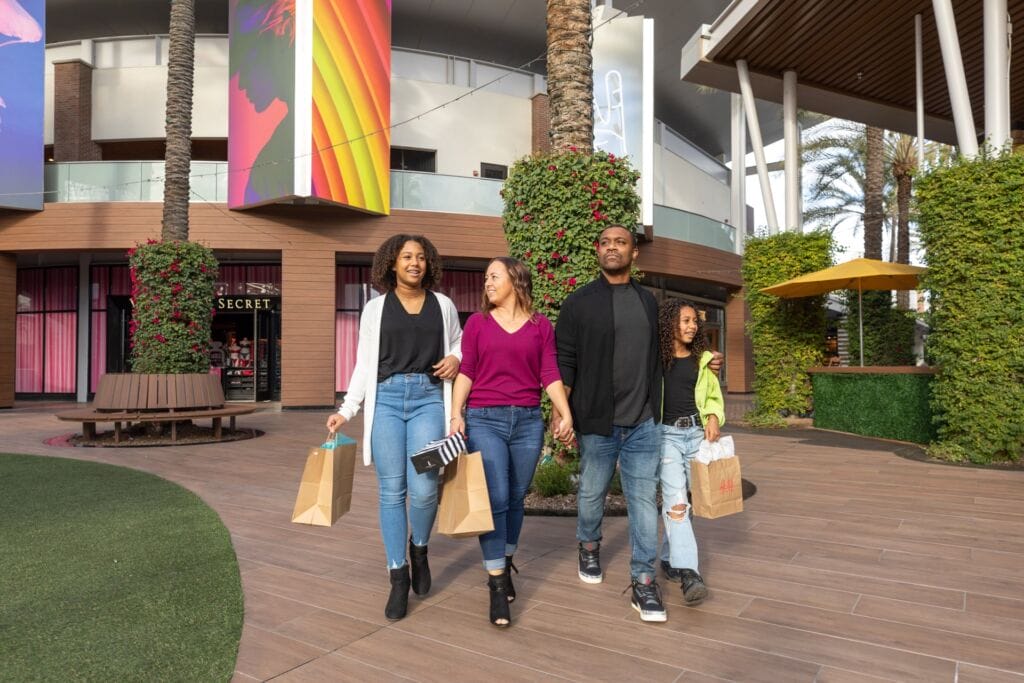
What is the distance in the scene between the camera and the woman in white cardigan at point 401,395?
128 inches

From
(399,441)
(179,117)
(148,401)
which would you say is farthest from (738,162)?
(399,441)

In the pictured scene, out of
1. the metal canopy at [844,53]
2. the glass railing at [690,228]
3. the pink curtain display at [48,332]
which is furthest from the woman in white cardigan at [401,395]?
the pink curtain display at [48,332]

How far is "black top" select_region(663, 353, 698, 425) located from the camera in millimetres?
3562

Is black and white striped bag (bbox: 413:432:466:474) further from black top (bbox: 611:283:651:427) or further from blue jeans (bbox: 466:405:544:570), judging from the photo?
black top (bbox: 611:283:651:427)

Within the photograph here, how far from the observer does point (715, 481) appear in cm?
344

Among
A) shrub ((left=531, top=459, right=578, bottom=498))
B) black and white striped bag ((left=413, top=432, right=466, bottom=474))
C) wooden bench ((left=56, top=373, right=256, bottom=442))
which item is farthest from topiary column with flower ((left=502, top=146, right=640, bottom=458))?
wooden bench ((left=56, top=373, right=256, bottom=442))

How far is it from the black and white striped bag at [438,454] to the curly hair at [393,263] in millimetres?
876

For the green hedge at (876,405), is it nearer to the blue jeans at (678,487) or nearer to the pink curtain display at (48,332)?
the blue jeans at (678,487)

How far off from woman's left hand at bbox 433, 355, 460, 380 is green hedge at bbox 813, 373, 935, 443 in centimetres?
825

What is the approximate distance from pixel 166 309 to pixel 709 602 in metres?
10.1

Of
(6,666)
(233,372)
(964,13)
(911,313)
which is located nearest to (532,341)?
(6,666)

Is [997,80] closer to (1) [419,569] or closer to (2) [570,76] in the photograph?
(2) [570,76]

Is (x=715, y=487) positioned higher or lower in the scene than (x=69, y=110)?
lower

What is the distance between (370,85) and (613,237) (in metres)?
16.0
